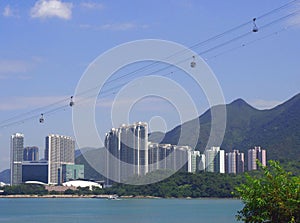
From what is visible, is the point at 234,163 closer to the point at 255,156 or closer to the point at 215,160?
the point at 215,160

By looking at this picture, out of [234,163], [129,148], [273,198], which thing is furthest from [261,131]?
[273,198]

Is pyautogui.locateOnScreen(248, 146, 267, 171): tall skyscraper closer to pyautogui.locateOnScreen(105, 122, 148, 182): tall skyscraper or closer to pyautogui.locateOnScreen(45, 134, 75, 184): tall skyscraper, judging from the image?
pyautogui.locateOnScreen(105, 122, 148, 182): tall skyscraper

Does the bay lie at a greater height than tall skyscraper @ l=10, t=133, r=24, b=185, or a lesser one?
lesser

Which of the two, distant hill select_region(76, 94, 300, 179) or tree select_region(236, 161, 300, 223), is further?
distant hill select_region(76, 94, 300, 179)

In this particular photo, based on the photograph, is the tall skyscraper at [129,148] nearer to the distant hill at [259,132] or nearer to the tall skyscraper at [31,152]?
the distant hill at [259,132]

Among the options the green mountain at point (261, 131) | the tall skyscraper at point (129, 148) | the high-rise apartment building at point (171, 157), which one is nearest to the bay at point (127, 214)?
the high-rise apartment building at point (171, 157)

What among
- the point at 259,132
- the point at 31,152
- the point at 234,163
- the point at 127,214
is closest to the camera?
the point at 127,214

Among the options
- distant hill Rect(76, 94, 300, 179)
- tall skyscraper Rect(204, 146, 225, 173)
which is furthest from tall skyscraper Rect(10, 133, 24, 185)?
tall skyscraper Rect(204, 146, 225, 173)
